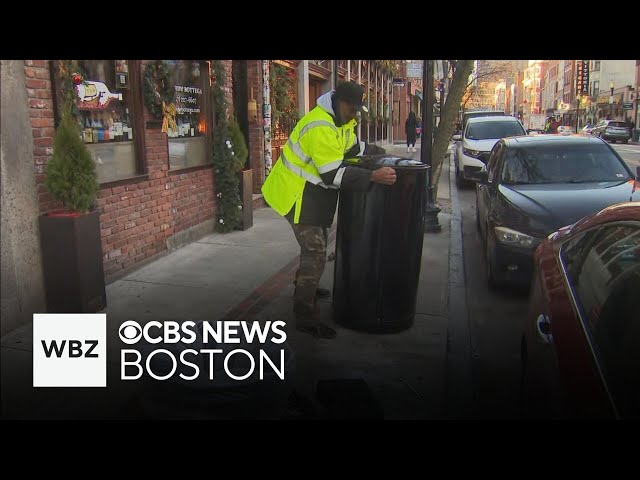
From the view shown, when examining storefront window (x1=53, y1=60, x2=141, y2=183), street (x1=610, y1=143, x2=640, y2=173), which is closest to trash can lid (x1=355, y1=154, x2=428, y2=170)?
storefront window (x1=53, y1=60, x2=141, y2=183)

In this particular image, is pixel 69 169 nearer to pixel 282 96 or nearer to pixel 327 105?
pixel 327 105

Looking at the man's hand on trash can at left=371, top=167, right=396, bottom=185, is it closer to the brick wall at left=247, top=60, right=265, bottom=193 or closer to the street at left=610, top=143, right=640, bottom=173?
the brick wall at left=247, top=60, right=265, bottom=193

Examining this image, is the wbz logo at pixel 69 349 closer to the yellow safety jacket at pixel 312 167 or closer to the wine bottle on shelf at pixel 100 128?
the yellow safety jacket at pixel 312 167

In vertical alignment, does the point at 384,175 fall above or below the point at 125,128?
below

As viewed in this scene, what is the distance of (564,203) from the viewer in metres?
6.14

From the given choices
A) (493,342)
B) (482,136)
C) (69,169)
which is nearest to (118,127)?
(69,169)

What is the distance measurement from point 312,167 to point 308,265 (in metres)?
0.79

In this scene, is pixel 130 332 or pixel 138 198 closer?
pixel 130 332

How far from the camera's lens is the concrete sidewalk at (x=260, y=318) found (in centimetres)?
375

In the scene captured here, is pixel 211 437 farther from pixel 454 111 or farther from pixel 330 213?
pixel 454 111

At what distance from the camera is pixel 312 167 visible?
15.3 ft

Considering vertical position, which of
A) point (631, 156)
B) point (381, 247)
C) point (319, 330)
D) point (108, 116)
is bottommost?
point (631, 156)

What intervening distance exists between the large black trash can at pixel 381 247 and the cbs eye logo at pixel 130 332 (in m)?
1.65

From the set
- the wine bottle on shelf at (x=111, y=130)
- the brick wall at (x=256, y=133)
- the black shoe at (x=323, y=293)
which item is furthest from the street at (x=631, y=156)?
the wine bottle on shelf at (x=111, y=130)
